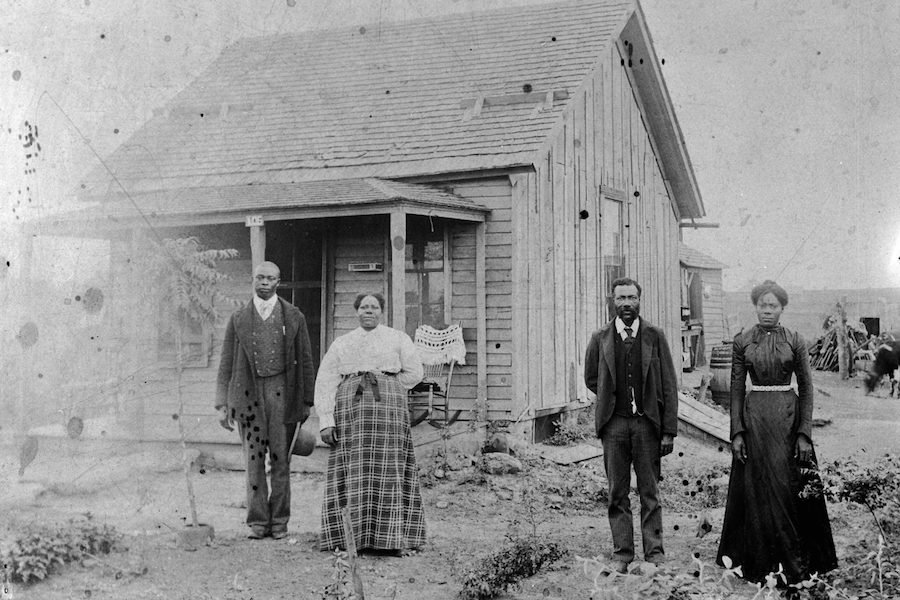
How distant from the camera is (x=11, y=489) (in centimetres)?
789

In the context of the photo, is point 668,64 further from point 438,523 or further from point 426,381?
point 438,523

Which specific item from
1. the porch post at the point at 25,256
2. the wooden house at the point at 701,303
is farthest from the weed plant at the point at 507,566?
the wooden house at the point at 701,303

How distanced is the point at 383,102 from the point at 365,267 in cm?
287

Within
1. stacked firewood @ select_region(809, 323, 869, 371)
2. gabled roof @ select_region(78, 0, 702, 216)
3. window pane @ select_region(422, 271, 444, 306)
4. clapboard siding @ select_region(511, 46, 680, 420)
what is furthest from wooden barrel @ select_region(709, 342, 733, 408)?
window pane @ select_region(422, 271, 444, 306)

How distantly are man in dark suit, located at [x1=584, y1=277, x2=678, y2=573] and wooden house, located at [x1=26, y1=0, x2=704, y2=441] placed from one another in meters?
4.00

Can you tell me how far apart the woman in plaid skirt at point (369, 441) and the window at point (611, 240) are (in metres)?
7.13

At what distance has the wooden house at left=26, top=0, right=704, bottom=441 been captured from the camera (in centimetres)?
1048

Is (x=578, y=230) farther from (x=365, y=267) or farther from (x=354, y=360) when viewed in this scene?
(x=354, y=360)

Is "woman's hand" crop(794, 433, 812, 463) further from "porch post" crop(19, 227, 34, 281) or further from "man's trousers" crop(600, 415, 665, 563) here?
"porch post" crop(19, 227, 34, 281)

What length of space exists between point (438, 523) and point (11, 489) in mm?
4311

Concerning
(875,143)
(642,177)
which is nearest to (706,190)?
(642,177)

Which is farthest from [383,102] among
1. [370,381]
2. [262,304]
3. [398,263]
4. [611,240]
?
[370,381]

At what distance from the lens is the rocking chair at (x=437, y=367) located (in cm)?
1043

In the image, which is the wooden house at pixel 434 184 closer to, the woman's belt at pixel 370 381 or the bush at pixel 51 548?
the woman's belt at pixel 370 381
